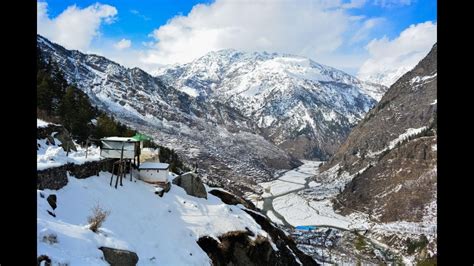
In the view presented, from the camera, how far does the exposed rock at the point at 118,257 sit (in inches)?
618

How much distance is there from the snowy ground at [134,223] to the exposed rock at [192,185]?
971mm

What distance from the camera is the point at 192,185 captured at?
35.8 meters

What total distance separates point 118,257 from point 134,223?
810 cm

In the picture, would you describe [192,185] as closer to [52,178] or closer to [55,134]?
[55,134]

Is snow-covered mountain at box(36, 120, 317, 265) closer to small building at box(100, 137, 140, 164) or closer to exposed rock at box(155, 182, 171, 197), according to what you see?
exposed rock at box(155, 182, 171, 197)

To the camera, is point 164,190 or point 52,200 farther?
point 164,190

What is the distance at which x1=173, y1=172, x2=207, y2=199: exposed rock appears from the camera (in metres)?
35.6

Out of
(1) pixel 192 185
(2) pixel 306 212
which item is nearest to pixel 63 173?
(1) pixel 192 185

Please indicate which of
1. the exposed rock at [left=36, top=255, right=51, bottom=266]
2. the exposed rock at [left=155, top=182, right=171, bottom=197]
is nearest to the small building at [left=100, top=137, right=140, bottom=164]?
the exposed rock at [left=155, top=182, right=171, bottom=197]

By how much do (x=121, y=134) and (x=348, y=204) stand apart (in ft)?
404

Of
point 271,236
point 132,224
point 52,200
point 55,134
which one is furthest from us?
point 271,236
